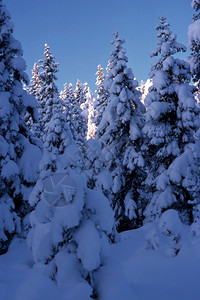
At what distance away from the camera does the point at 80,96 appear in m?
48.6

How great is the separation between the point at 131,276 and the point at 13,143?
28.7 ft

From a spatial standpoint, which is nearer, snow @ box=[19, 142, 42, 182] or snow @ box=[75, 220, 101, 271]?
snow @ box=[75, 220, 101, 271]

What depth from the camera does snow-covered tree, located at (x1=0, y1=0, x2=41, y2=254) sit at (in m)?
11.7

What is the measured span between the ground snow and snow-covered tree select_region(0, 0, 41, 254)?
2.06 metres

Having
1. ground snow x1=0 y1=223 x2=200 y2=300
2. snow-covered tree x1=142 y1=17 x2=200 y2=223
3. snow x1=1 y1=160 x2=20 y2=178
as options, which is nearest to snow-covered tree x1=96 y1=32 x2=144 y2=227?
snow-covered tree x1=142 y1=17 x2=200 y2=223

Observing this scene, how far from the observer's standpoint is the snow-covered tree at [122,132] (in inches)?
668

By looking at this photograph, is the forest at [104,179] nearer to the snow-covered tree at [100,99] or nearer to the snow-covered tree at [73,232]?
the snow-covered tree at [73,232]

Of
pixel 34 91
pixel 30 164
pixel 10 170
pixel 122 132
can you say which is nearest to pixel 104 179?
pixel 30 164

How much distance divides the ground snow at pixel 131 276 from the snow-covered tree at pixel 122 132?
21.5ft

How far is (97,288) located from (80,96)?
151 ft

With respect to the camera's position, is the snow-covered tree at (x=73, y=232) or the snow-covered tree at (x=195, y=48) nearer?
the snow-covered tree at (x=73, y=232)

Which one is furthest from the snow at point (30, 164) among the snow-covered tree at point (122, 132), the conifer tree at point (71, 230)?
the conifer tree at point (71, 230)

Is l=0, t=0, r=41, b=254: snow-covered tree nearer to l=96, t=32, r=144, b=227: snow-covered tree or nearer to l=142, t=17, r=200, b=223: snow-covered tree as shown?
l=96, t=32, r=144, b=227: snow-covered tree

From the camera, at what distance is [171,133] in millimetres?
14773
